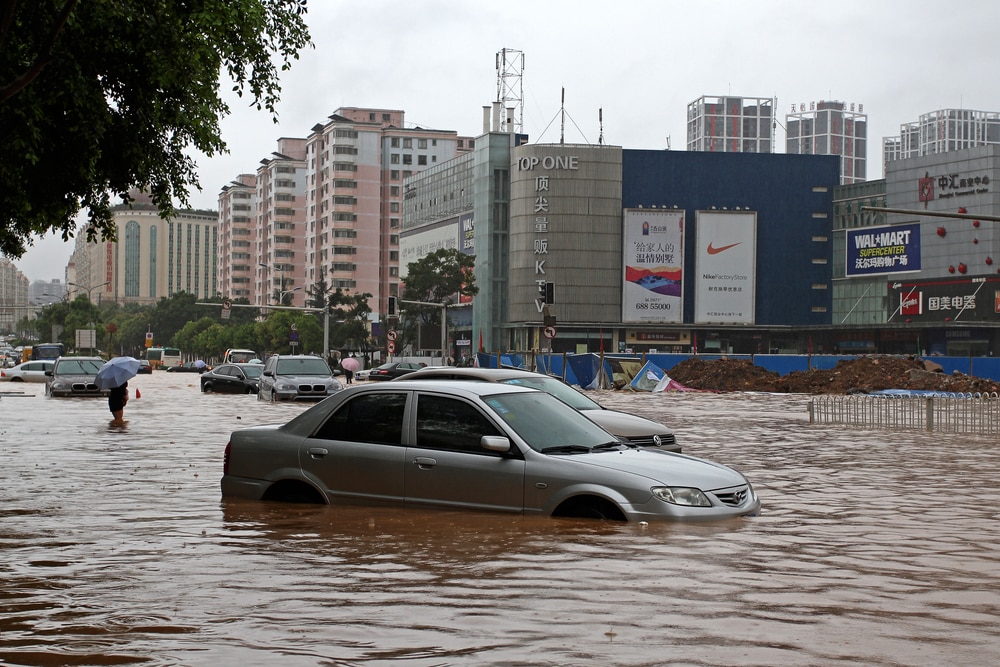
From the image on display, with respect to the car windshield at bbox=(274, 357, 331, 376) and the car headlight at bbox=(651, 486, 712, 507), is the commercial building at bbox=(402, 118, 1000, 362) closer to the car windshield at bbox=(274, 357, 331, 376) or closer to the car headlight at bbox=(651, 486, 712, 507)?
the car windshield at bbox=(274, 357, 331, 376)

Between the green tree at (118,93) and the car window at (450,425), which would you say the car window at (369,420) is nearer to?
the car window at (450,425)

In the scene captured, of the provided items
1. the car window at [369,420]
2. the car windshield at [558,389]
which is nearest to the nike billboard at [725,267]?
the car windshield at [558,389]

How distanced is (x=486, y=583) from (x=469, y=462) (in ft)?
7.68

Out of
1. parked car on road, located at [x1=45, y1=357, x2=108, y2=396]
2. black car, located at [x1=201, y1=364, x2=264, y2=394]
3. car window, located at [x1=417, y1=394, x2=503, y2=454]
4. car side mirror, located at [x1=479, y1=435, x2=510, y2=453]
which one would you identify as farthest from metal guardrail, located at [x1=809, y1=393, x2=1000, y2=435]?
parked car on road, located at [x1=45, y1=357, x2=108, y2=396]

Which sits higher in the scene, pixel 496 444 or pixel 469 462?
pixel 496 444

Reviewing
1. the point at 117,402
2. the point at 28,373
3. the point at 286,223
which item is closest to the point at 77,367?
the point at 117,402

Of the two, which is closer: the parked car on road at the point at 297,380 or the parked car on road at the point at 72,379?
the parked car on road at the point at 297,380

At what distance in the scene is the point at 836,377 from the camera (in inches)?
Result: 2100

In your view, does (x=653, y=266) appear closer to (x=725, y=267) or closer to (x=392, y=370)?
(x=725, y=267)

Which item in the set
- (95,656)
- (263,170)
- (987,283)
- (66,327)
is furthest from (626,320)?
(95,656)

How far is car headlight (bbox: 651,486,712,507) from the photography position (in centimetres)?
921

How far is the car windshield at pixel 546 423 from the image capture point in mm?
9883

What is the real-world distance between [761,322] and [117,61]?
331 feet

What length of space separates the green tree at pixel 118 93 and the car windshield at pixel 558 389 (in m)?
5.07
